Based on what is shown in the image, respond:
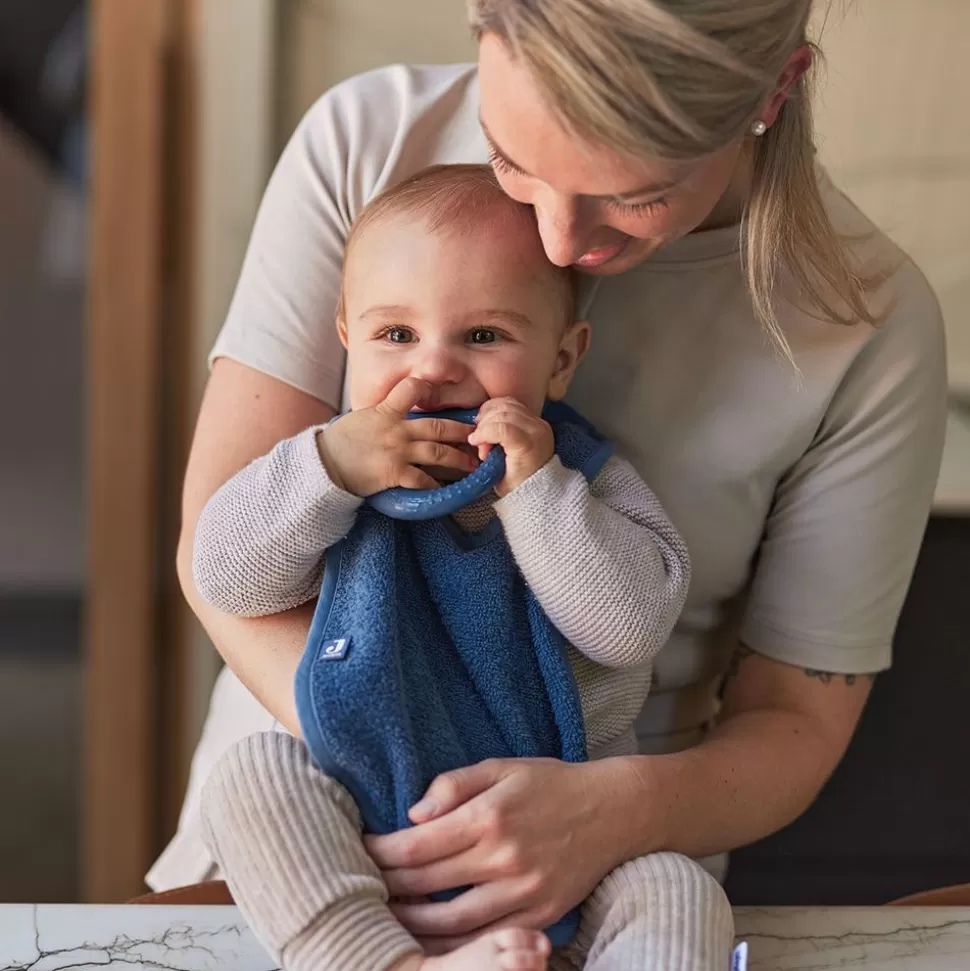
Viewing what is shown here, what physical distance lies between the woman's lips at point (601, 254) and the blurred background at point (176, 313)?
0.83m

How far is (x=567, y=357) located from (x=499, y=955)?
1.67 feet

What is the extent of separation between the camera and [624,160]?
814 mm

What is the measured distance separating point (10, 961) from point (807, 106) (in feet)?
3.06

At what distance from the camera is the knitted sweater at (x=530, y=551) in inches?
35.8

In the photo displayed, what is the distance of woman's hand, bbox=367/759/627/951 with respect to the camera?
0.86 meters

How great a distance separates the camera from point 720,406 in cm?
110

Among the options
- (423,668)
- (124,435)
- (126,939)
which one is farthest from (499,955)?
(124,435)

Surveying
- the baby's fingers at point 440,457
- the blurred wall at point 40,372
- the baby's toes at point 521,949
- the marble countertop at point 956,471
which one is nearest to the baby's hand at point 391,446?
the baby's fingers at point 440,457

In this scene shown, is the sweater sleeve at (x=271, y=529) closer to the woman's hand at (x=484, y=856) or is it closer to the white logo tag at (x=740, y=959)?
the woman's hand at (x=484, y=856)

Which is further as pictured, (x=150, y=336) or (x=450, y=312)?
Result: (x=150, y=336)

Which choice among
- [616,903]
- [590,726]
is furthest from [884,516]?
[616,903]

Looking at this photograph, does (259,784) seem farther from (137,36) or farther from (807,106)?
(137,36)

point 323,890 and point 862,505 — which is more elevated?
point 862,505

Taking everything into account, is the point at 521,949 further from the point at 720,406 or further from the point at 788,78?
the point at 788,78
